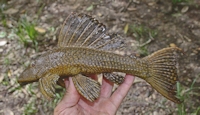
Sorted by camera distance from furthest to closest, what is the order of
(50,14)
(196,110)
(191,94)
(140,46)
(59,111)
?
(50,14) → (140,46) → (191,94) → (196,110) → (59,111)

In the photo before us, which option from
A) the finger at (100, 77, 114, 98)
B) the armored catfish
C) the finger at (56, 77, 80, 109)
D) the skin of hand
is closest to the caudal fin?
the armored catfish

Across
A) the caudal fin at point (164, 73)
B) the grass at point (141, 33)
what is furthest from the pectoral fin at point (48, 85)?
the grass at point (141, 33)

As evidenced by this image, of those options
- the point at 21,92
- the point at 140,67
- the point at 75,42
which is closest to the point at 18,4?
the point at 21,92

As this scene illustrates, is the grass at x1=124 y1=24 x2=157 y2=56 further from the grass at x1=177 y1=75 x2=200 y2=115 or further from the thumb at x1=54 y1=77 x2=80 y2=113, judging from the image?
the thumb at x1=54 y1=77 x2=80 y2=113

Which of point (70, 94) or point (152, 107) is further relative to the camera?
point (152, 107)

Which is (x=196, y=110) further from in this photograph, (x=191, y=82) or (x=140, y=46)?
(x=140, y=46)

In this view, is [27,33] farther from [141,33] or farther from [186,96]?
[186,96]

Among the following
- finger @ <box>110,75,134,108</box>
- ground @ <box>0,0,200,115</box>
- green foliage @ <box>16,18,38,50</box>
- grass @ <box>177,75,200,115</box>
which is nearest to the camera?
finger @ <box>110,75,134,108</box>
